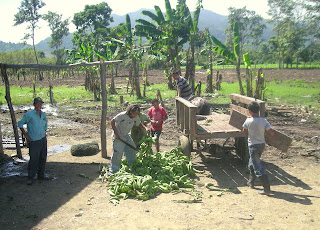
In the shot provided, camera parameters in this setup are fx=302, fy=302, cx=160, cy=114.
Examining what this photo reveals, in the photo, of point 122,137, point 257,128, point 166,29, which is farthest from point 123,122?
point 166,29

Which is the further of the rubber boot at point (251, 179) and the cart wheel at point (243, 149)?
the cart wheel at point (243, 149)

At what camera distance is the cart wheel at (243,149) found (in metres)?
6.89

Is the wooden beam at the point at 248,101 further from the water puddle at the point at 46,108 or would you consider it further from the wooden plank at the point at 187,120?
the water puddle at the point at 46,108

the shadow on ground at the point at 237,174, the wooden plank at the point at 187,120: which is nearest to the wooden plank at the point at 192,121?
the wooden plank at the point at 187,120

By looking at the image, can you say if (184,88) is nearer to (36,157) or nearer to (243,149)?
(243,149)

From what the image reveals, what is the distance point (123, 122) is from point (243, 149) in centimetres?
295

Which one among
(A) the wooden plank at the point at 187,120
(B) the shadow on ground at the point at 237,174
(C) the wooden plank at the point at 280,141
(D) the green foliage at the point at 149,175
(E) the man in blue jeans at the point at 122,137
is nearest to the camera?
(B) the shadow on ground at the point at 237,174

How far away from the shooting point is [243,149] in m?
7.17

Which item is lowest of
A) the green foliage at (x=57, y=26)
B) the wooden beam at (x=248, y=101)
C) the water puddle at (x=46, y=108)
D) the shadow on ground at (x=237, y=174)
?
the shadow on ground at (x=237, y=174)

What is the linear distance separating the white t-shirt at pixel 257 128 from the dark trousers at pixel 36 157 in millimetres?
4184

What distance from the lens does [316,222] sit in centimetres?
429

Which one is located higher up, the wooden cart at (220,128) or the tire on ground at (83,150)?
the wooden cart at (220,128)

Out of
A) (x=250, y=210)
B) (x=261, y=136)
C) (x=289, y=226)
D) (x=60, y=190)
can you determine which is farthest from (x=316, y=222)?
(x=60, y=190)

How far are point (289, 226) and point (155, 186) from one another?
7.80 ft
